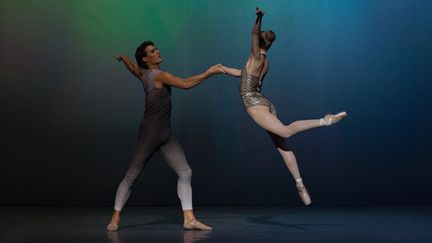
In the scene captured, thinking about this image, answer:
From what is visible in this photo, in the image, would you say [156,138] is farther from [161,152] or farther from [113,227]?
[113,227]

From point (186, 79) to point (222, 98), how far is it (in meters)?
2.47

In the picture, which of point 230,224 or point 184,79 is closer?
point 184,79

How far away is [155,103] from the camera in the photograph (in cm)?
526

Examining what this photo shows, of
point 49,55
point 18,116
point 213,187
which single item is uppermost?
point 49,55

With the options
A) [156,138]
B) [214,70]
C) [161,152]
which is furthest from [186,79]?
[161,152]

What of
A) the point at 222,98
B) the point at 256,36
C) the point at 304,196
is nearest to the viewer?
the point at 256,36

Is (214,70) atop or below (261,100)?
atop

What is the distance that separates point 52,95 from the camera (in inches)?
300

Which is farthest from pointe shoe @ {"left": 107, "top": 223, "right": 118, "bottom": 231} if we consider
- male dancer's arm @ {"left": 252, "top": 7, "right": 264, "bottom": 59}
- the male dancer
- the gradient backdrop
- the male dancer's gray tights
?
the gradient backdrop

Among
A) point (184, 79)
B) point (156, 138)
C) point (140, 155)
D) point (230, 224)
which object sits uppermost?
point (184, 79)

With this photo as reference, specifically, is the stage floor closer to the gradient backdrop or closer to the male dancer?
the male dancer

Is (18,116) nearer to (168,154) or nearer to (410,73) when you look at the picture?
(168,154)

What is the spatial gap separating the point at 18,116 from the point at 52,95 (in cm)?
43

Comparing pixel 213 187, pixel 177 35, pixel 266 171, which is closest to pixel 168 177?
pixel 213 187
